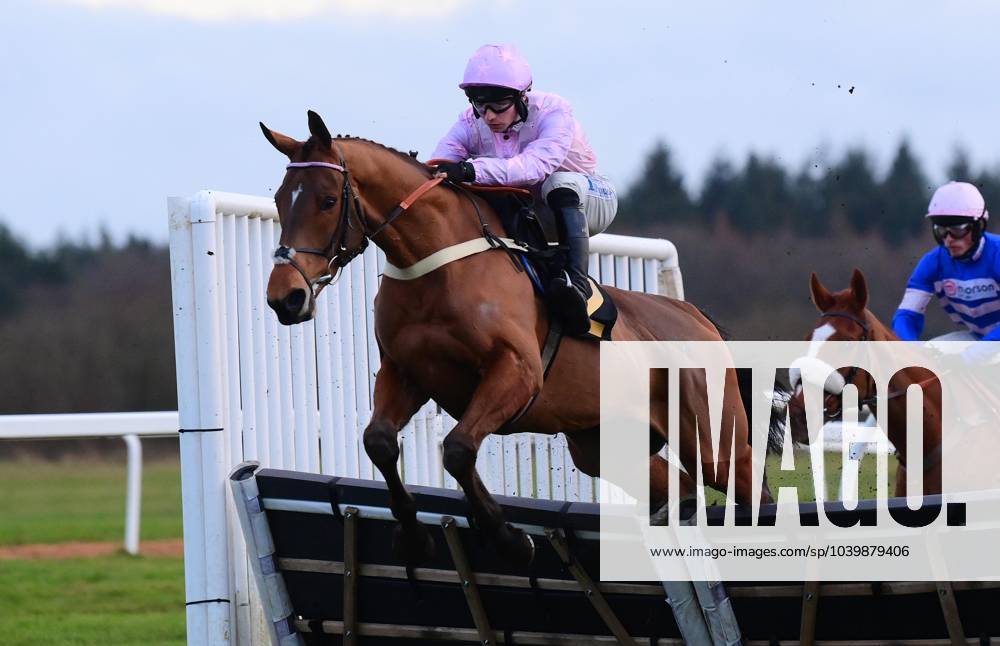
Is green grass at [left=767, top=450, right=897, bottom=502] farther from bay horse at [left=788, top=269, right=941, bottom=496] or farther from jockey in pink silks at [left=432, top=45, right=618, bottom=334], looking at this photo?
jockey in pink silks at [left=432, top=45, right=618, bottom=334]

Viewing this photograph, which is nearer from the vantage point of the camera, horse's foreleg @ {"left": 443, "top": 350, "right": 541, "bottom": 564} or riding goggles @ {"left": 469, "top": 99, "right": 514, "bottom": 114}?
horse's foreleg @ {"left": 443, "top": 350, "right": 541, "bottom": 564}

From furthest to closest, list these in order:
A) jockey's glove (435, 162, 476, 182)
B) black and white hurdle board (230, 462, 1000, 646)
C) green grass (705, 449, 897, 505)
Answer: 1. green grass (705, 449, 897, 505)
2. jockey's glove (435, 162, 476, 182)
3. black and white hurdle board (230, 462, 1000, 646)

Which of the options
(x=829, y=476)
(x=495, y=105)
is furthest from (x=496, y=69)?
(x=829, y=476)

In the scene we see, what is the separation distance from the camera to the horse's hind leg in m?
4.70

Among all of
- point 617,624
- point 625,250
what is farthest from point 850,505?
point 625,250

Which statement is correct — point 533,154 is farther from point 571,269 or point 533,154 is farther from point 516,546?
point 516,546

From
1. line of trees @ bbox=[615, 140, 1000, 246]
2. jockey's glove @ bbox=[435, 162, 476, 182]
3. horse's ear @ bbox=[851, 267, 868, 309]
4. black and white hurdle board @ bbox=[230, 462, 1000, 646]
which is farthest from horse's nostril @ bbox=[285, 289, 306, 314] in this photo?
line of trees @ bbox=[615, 140, 1000, 246]

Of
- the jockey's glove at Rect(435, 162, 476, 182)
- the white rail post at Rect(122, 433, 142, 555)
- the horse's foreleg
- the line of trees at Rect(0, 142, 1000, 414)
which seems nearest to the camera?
the horse's foreleg

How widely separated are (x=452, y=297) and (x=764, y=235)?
14581 mm

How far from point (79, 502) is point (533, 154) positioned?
566 inches

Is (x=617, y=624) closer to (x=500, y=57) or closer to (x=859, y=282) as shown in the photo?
(x=500, y=57)

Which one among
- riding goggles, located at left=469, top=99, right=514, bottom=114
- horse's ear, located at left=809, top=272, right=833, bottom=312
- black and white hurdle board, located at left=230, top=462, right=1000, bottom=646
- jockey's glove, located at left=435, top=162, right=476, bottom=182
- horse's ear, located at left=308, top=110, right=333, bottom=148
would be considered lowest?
black and white hurdle board, located at left=230, top=462, right=1000, bottom=646

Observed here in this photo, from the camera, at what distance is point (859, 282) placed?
6.67 meters

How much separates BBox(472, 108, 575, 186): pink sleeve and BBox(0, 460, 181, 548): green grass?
8078 millimetres
